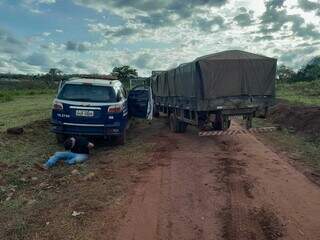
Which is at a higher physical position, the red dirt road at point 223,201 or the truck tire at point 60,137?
the truck tire at point 60,137

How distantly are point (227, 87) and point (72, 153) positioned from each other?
559cm

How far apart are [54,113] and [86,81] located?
121 cm

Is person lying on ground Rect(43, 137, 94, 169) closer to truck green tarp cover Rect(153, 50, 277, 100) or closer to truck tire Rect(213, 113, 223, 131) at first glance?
truck green tarp cover Rect(153, 50, 277, 100)

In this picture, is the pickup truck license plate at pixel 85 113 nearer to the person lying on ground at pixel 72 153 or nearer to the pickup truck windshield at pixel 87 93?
the pickup truck windshield at pixel 87 93

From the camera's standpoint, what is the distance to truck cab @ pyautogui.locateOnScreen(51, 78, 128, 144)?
11906 mm

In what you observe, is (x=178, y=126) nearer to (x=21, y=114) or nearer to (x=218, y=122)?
(x=218, y=122)

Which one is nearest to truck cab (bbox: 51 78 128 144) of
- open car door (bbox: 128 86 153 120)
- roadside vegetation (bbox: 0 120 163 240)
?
roadside vegetation (bbox: 0 120 163 240)

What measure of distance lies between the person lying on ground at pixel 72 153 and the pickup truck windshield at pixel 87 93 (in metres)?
1.60

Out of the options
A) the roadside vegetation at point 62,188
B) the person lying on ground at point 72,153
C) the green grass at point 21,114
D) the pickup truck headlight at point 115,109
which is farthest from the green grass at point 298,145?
the green grass at point 21,114

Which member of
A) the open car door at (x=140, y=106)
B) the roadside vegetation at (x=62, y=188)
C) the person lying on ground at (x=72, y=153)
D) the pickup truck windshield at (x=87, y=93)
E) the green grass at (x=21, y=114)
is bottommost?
the green grass at (x=21, y=114)

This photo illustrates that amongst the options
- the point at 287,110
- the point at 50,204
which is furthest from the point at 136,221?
the point at 287,110

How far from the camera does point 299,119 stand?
1883 centimetres

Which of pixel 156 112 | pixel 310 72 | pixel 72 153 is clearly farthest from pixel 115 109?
pixel 310 72

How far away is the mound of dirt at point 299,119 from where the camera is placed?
1641 centimetres
